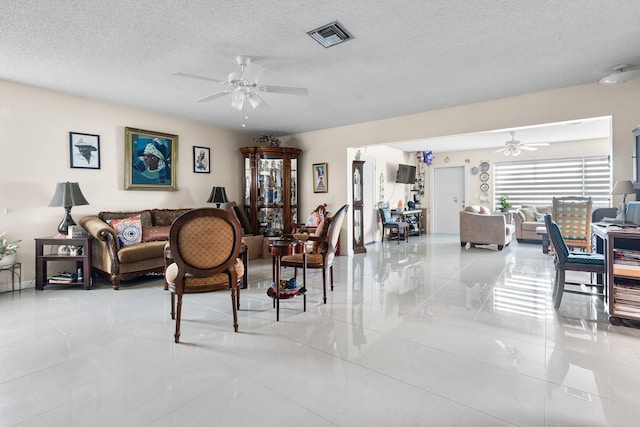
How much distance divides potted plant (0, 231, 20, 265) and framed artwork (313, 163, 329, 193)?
4.53 m

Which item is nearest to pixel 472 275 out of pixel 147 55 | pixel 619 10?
pixel 619 10

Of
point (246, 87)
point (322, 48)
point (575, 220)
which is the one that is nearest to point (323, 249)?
point (246, 87)

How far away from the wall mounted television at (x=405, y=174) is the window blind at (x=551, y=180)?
222 cm

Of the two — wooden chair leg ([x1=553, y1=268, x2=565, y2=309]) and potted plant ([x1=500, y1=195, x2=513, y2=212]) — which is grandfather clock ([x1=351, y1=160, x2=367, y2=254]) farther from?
potted plant ([x1=500, y1=195, x2=513, y2=212])

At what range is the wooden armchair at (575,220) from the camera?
494 cm

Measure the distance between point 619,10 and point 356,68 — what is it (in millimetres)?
2119

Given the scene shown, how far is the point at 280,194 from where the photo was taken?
6277 millimetres

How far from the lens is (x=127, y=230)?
13.6 ft

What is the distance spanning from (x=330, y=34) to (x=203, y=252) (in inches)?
82.2

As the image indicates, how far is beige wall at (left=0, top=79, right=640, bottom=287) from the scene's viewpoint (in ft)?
12.2

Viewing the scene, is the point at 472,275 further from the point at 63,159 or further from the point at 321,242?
the point at 63,159

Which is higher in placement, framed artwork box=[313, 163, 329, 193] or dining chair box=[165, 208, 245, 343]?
framed artwork box=[313, 163, 329, 193]

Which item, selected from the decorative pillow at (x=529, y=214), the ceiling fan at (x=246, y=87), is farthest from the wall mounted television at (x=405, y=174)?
the ceiling fan at (x=246, y=87)

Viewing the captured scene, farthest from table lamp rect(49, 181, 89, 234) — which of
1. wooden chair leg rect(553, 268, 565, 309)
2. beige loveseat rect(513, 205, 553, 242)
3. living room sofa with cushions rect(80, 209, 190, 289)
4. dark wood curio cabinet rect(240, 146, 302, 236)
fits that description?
beige loveseat rect(513, 205, 553, 242)
